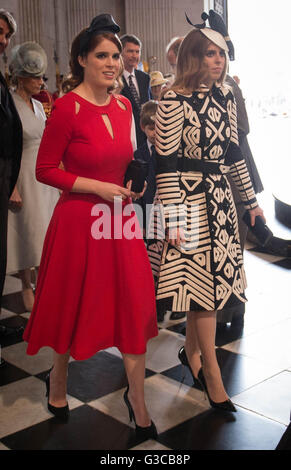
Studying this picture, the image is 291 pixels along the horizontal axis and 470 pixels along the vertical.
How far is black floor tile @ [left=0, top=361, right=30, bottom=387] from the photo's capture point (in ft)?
10.0

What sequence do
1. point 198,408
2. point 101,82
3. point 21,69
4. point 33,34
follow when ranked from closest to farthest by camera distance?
point 101,82 < point 198,408 < point 21,69 < point 33,34

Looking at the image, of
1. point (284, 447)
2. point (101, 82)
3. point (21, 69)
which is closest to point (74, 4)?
point (21, 69)

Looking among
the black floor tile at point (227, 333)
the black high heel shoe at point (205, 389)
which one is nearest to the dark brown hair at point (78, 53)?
the black high heel shoe at point (205, 389)

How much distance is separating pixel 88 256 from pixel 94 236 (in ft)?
0.27

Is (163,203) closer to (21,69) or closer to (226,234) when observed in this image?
(226,234)

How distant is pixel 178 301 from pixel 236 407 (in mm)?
575

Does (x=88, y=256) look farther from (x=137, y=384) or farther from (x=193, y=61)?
(x=193, y=61)

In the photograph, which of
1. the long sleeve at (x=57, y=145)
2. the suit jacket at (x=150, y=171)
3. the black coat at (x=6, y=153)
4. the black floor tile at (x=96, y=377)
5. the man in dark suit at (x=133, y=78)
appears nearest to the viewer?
the long sleeve at (x=57, y=145)

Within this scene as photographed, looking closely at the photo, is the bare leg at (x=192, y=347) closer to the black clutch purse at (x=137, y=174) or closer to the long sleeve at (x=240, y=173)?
the long sleeve at (x=240, y=173)

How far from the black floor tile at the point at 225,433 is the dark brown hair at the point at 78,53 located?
4.69 feet

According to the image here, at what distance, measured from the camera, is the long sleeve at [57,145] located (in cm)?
230

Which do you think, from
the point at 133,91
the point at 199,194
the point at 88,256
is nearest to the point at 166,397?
the point at 88,256

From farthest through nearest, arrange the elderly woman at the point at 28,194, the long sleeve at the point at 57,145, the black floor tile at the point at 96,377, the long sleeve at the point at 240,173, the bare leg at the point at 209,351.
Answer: the elderly woman at the point at 28,194 < the black floor tile at the point at 96,377 < the long sleeve at the point at 240,173 < the bare leg at the point at 209,351 < the long sleeve at the point at 57,145

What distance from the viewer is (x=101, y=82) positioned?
233 cm
